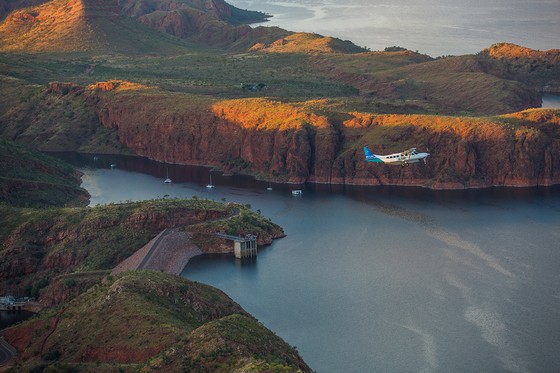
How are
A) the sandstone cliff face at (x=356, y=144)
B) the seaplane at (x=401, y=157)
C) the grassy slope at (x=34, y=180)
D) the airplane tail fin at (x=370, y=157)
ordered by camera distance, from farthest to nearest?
1. the sandstone cliff face at (x=356, y=144)
2. the airplane tail fin at (x=370, y=157)
3. the seaplane at (x=401, y=157)
4. the grassy slope at (x=34, y=180)

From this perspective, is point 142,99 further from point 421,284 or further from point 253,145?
point 421,284

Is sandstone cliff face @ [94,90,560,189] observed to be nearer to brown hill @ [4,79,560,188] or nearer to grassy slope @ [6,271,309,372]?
brown hill @ [4,79,560,188]

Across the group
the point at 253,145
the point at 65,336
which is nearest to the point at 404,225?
the point at 253,145

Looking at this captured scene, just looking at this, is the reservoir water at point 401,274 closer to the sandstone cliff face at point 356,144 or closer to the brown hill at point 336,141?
the sandstone cliff face at point 356,144

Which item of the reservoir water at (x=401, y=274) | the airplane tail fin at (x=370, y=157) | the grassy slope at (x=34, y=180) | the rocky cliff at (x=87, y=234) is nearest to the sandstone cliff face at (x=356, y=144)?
the airplane tail fin at (x=370, y=157)

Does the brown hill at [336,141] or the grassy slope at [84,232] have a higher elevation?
the brown hill at [336,141]

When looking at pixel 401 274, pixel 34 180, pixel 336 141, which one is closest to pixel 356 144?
pixel 336 141
